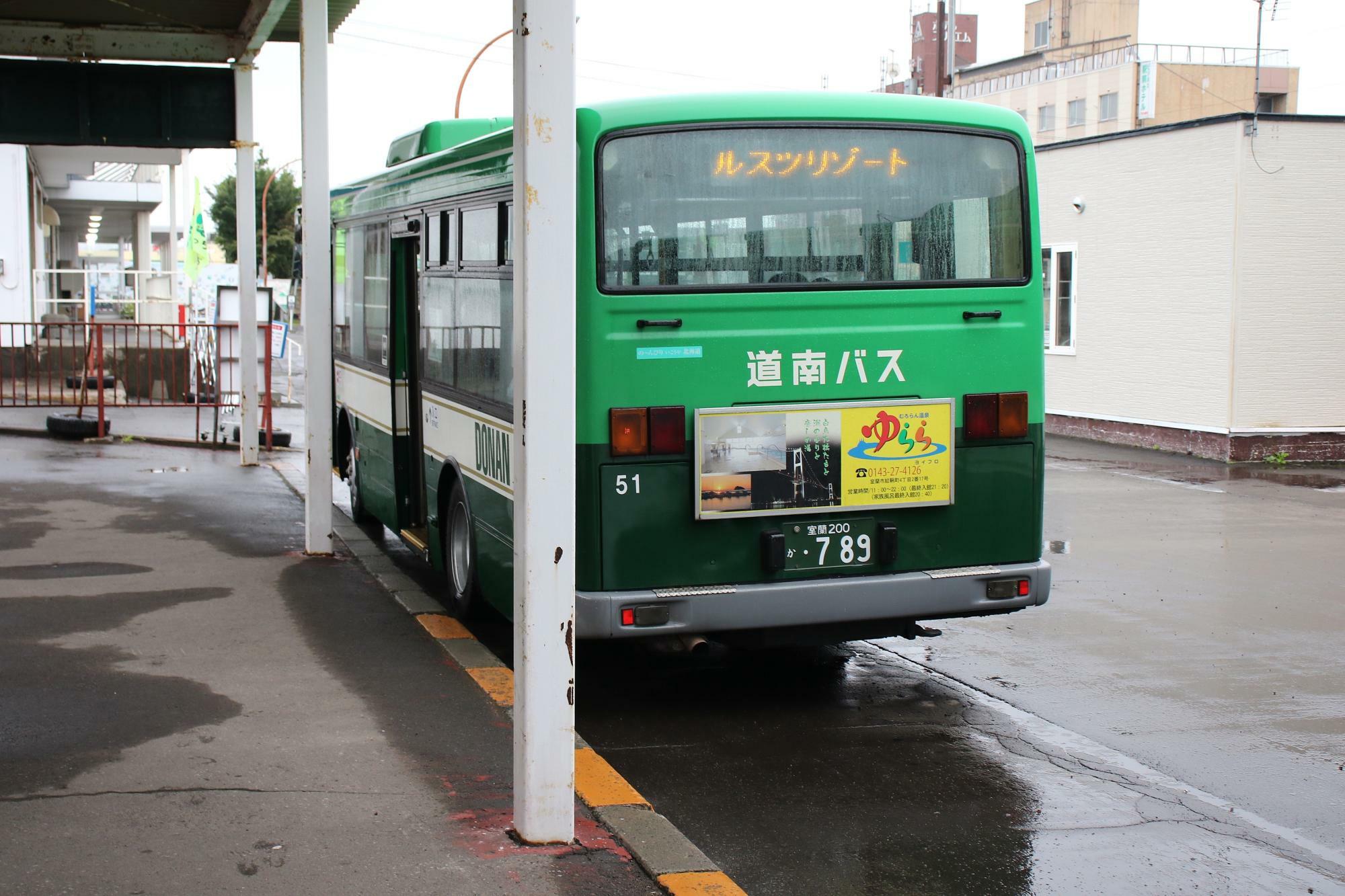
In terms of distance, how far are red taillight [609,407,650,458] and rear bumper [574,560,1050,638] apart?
0.64m

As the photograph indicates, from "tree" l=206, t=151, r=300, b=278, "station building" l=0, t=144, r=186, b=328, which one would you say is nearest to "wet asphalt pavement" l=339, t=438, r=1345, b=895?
"station building" l=0, t=144, r=186, b=328

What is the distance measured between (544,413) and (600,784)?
5.64 ft

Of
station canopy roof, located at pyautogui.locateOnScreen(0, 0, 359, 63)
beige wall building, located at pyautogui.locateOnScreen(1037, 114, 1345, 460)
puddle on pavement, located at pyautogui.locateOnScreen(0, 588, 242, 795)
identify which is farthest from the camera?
beige wall building, located at pyautogui.locateOnScreen(1037, 114, 1345, 460)

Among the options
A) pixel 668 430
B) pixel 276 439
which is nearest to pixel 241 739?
pixel 668 430

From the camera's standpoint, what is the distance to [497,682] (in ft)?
23.1

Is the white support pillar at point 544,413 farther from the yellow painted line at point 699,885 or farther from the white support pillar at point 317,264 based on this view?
the white support pillar at point 317,264

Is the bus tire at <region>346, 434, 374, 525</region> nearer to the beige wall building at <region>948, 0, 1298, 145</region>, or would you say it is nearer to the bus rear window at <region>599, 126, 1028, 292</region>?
the bus rear window at <region>599, 126, 1028, 292</region>

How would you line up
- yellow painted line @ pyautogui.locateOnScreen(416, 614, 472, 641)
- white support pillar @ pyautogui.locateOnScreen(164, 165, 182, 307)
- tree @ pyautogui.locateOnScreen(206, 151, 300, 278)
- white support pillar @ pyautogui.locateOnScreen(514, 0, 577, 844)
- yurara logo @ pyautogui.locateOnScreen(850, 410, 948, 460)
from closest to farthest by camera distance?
1. white support pillar @ pyautogui.locateOnScreen(514, 0, 577, 844)
2. yurara logo @ pyautogui.locateOnScreen(850, 410, 948, 460)
3. yellow painted line @ pyautogui.locateOnScreen(416, 614, 472, 641)
4. white support pillar @ pyautogui.locateOnScreen(164, 165, 182, 307)
5. tree @ pyautogui.locateOnScreen(206, 151, 300, 278)

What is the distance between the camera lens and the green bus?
21.2 feet

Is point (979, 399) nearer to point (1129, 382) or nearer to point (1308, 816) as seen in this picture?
point (1308, 816)

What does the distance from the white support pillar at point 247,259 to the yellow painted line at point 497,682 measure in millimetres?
9444

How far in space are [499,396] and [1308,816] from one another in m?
4.20

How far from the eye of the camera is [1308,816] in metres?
5.57

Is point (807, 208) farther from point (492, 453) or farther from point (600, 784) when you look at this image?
point (600, 784)
